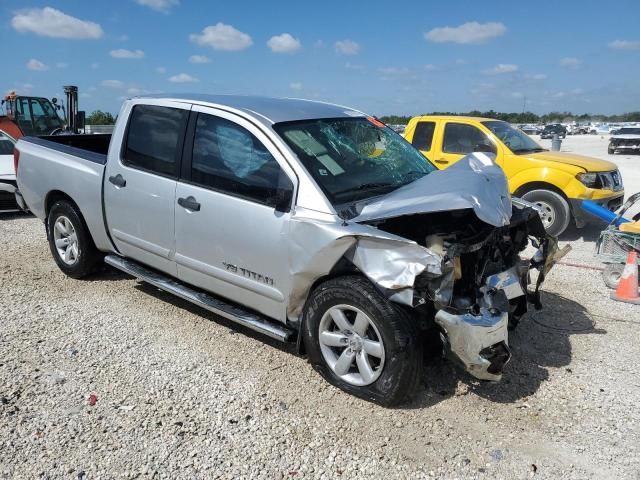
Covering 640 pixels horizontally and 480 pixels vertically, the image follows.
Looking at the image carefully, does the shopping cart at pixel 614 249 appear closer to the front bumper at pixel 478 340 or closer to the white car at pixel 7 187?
the front bumper at pixel 478 340

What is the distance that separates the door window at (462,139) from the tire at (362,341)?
6009 mm

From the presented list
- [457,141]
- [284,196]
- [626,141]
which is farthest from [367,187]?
[626,141]

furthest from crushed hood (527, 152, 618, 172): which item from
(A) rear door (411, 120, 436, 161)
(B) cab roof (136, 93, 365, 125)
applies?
(B) cab roof (136, 93, 365, 125)

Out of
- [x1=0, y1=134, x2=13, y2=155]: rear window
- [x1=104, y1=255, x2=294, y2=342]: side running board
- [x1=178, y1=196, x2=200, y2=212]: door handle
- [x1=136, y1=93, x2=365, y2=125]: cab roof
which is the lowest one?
[x1=104, y1=255, x2=294, y2=342]: side running board

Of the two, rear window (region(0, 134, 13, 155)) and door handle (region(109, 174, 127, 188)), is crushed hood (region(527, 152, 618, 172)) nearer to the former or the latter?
door handle (region(109, 174, 127, 188))

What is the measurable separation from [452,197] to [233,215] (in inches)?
59.3

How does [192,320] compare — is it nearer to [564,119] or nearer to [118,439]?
[118,439]

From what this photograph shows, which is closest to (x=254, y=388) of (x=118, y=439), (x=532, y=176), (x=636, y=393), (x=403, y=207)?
(x=118, y=439)

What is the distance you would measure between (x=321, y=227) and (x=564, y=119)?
126209 millimetres

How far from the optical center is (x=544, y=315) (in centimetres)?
493

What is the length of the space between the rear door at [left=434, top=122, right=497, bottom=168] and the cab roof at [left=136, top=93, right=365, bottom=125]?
4.37 metres

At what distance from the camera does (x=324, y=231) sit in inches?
131

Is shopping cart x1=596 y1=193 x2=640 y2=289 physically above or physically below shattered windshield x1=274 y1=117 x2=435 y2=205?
below

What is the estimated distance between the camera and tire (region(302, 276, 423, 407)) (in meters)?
3.18
